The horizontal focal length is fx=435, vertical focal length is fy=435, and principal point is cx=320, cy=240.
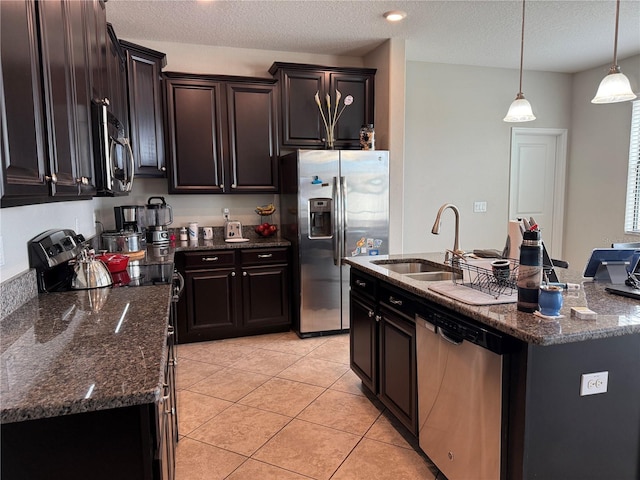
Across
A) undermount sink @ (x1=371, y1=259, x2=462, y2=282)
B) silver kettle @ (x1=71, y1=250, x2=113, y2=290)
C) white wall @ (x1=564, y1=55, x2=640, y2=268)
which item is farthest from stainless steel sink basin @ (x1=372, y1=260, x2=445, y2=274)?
white wall @ (x1=564, y1=55, x2=640, y2=268)

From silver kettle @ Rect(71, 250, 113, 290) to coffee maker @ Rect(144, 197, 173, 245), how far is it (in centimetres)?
161

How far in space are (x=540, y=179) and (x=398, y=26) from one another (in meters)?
2.82

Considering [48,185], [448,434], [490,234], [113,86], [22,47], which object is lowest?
[448,434]

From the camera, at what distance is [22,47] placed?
1181mm

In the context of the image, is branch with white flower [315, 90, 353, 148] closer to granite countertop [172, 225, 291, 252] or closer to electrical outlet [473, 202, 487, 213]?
granite countertop [172, 225, 291, 252]

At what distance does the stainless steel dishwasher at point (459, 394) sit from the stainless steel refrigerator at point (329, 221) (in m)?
1.91

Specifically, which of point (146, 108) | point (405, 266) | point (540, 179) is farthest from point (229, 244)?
point (540, 179)

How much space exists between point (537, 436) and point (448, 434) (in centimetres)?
44

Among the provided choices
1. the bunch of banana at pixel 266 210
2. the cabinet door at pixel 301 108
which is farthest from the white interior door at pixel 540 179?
the bunch of banana at pixel 266 210

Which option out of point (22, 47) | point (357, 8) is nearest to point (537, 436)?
point (22, 47)

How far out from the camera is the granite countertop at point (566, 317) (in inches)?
54.7

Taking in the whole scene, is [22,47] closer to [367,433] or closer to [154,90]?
[367,433]

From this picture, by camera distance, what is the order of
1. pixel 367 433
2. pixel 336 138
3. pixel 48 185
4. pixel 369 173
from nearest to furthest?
pixel 48 185 → pixel 367 433 → pixel 369 173 → pixel 336 138

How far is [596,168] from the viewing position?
498 cm
